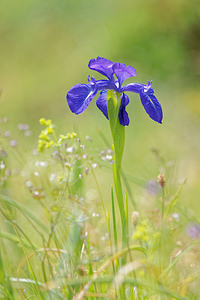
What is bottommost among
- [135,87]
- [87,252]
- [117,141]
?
[87,252]

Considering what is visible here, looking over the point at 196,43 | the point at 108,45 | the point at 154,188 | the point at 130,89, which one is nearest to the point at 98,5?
the point at 108,45

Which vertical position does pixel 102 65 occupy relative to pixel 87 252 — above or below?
above

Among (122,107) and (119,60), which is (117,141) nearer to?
(122,107)

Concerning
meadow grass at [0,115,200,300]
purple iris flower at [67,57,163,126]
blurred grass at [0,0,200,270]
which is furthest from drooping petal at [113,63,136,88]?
blurred grass at [0,0,200,270]

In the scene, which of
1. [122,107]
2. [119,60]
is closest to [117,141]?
[122,107]

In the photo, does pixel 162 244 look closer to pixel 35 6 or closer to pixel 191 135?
pixel 191 135
